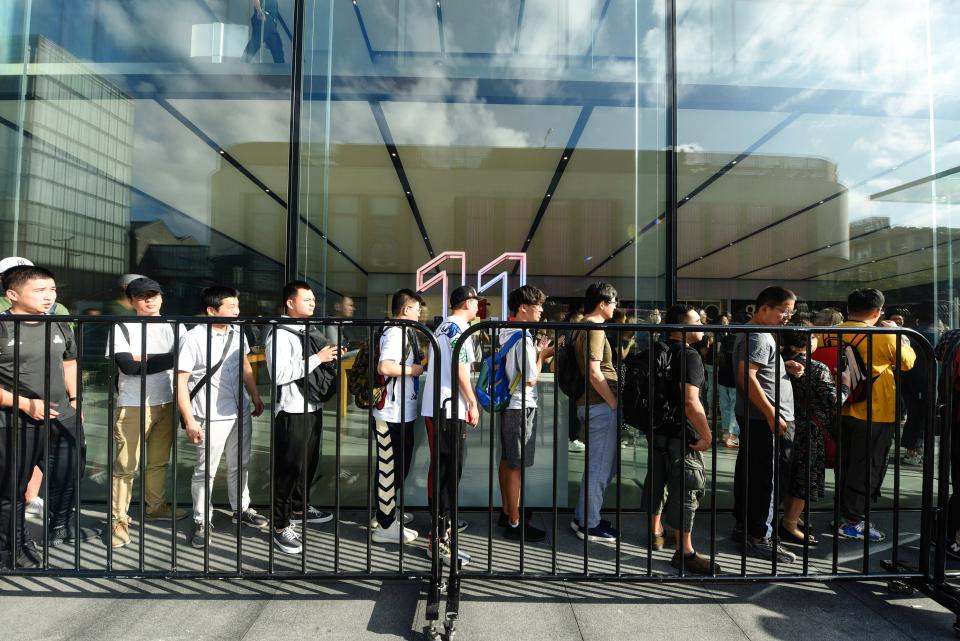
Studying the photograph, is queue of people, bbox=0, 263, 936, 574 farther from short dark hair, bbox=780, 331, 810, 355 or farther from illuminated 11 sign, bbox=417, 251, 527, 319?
illuminated 11 sign, bbox=417, 251, 527, 319

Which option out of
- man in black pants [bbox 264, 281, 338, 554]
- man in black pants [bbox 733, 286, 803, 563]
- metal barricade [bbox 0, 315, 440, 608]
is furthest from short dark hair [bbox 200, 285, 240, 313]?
man in black pants [bbox 733, 286, 803, 563]

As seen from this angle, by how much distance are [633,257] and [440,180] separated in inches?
116

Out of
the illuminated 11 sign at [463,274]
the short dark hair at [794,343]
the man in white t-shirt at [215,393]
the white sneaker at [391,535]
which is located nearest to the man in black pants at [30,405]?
the man in white t-shirt at [215,393]

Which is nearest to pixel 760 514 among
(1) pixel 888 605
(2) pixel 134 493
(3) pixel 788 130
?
(1) pixel 888 605

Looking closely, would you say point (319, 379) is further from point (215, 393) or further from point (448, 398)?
point (448, 398)

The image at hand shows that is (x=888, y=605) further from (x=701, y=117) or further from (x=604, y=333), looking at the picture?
(x=701, y=117)

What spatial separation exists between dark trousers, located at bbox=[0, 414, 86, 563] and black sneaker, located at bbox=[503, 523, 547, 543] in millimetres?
2451

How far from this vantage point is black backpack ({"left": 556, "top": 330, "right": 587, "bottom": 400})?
326cm

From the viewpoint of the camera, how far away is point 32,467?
2812mm

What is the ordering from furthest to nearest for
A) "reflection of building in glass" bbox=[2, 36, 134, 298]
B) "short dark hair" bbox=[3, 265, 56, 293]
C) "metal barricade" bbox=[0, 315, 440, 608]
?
1. "reflection of building in glass" bbox=[2, 36, 134, 298]
2. "short dark hair" bbox=[3, 265, 56, 293]
3. "metal barricade" bbox=[0, 315, 440, 608]

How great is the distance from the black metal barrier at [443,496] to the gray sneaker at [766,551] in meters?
0.02

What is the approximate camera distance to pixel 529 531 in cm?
335

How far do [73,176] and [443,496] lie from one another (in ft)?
16.3

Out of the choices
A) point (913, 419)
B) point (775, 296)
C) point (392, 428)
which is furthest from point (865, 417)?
point (392, 428)
